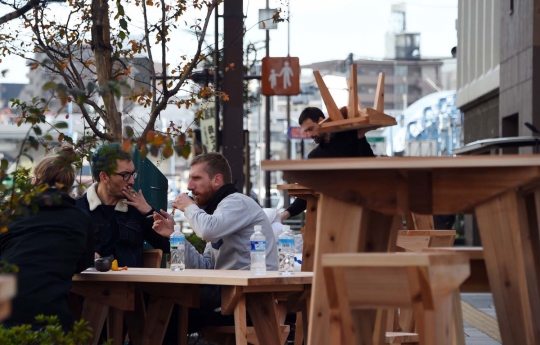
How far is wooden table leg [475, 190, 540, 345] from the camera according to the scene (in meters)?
4.07

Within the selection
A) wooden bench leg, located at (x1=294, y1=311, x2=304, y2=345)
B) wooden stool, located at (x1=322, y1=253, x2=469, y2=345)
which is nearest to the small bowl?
wooden bench leg, located at (x1=294, y1=311, x2=304, y2=345)

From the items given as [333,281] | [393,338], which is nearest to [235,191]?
[393,338]

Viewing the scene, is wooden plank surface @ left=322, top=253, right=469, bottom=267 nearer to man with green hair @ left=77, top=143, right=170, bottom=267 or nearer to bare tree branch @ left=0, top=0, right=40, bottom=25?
bare tree branch @ left=0, top=0, right=40, bottom=25

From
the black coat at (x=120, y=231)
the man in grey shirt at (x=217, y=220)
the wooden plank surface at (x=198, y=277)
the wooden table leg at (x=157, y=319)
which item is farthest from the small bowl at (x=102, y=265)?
the black coat at (x=120, y=231)

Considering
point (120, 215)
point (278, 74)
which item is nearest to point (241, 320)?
point (120, 215)

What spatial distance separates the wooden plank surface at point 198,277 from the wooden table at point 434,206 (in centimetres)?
132

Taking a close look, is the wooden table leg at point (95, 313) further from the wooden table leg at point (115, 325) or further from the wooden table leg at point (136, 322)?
the wooden table leg at point (136, 322)

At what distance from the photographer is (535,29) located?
52.7ft

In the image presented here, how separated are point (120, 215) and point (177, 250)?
0.73 m

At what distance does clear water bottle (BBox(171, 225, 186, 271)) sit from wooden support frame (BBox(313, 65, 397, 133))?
1.27 meters

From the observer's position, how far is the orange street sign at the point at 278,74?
1730cm

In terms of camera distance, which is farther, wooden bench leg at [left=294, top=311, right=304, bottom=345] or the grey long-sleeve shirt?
wooden bench leg at [left=294, top=311, right=304, bottom=345]

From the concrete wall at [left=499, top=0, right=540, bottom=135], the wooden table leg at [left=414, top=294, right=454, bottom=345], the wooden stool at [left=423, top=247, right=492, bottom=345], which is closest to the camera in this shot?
the wooden table leg at [left=414, top=294, right=454, bottom=345]

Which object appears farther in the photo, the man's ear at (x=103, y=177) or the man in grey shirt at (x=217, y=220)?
the man's ear at (x=103, y=177)
